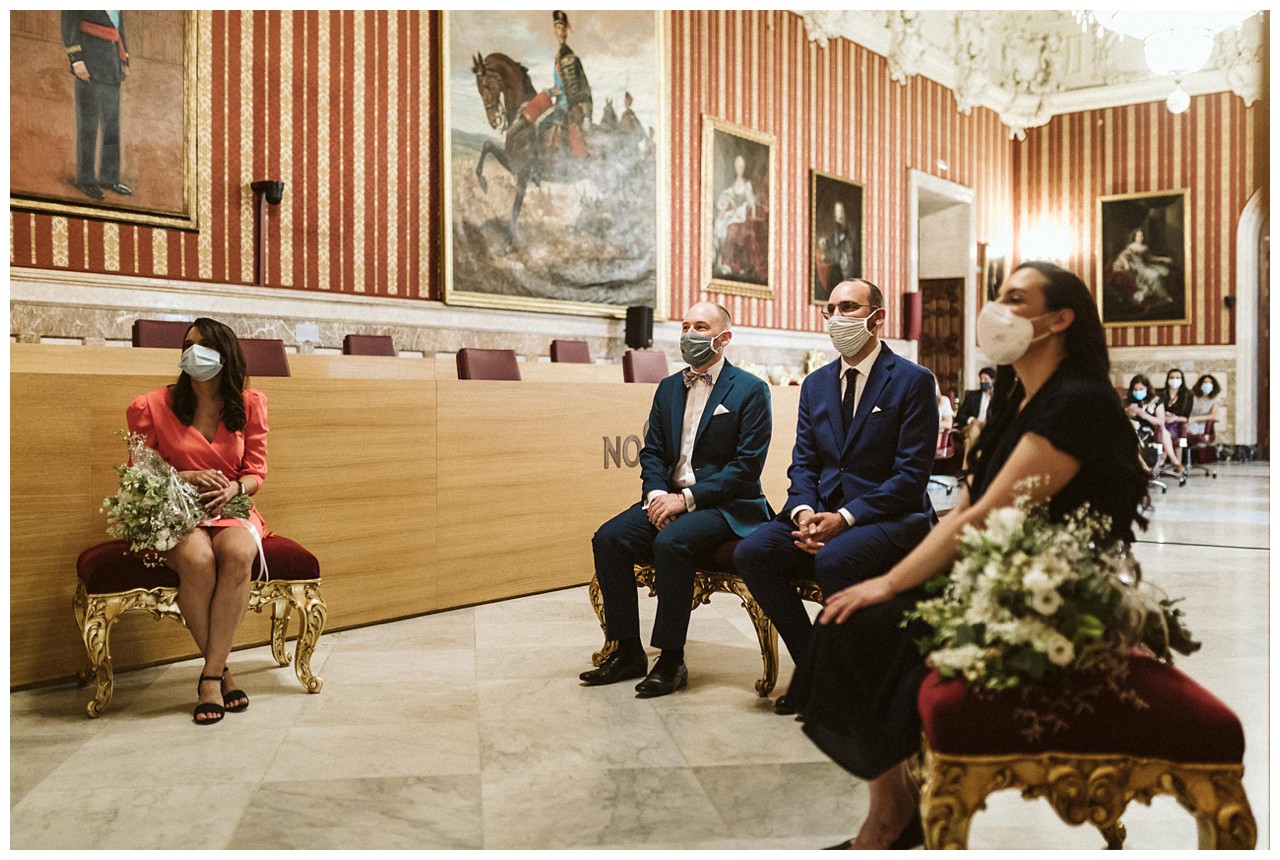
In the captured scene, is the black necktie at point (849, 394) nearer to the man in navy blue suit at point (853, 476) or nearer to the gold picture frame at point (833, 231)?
the man in navy blue suit at point (853, 476)

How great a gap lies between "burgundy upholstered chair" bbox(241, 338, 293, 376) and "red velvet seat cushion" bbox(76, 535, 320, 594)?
4.86ft

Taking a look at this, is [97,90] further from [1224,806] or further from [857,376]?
[1224,806]

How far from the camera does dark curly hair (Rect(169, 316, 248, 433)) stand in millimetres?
3414

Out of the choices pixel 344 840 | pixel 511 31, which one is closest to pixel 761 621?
pixel 344 840

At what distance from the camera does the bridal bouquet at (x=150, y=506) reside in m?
3.17

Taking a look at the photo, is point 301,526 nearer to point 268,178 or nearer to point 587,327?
point 268,178

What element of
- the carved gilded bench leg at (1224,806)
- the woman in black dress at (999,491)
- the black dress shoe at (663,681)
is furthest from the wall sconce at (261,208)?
the carved gilded bench leg at (1224,806)

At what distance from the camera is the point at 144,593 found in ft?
10.7

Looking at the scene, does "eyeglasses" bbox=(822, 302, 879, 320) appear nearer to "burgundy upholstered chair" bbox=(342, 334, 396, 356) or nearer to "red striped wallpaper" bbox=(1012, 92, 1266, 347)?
"burgundy upholstered chair" bbox=(342, 334, 396, 356)

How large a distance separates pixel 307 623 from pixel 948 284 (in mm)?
12907

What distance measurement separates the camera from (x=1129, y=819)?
2381mm

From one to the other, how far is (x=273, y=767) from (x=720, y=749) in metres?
1.26

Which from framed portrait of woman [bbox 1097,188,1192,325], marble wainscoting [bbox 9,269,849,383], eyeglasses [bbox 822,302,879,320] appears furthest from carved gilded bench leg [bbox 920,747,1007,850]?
framed portrait of woman [bbox 1097,188,1192,325]

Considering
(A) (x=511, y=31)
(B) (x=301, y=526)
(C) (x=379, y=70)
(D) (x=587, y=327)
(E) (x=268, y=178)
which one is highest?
(A) (x=511, y=31)
